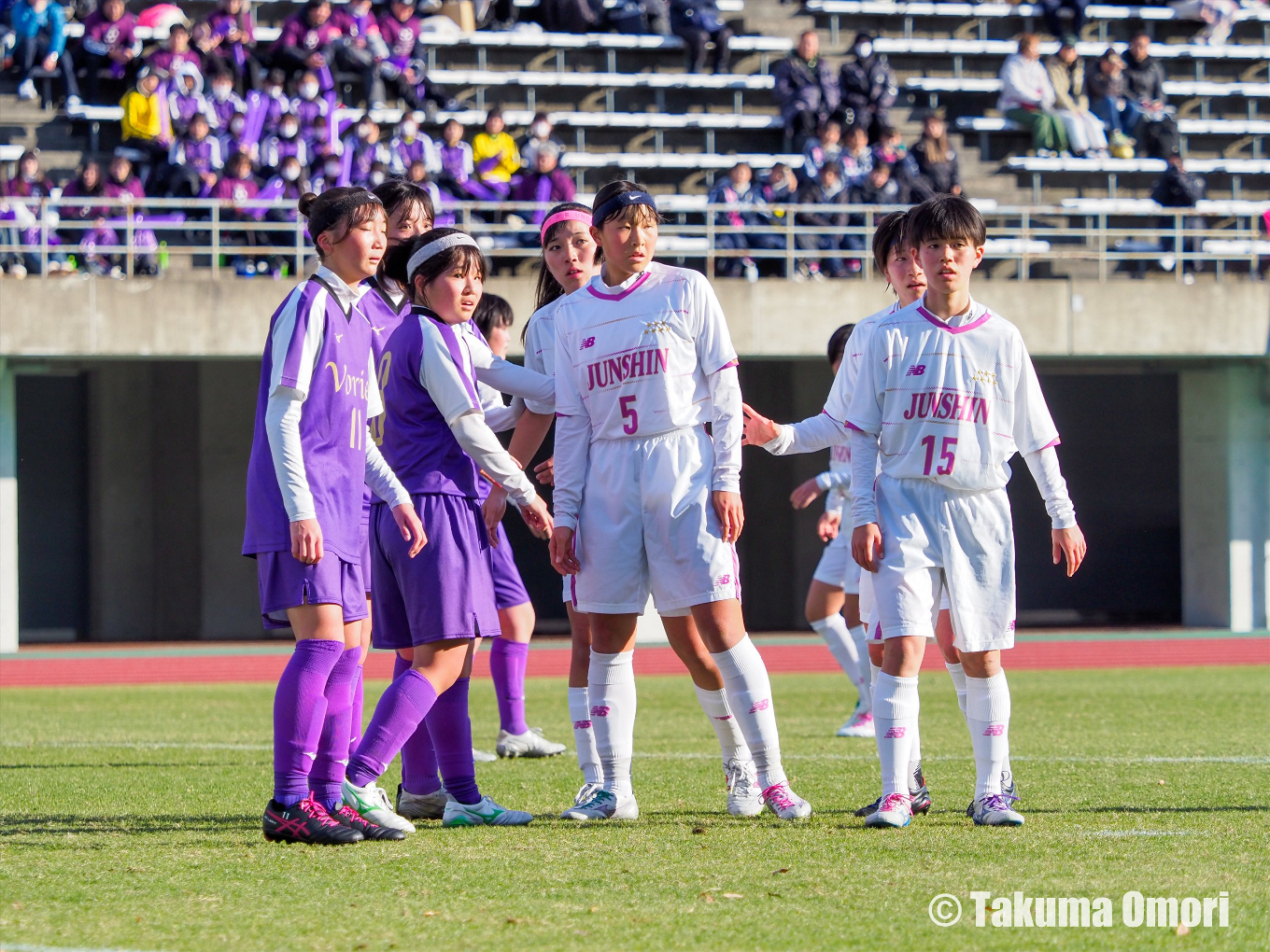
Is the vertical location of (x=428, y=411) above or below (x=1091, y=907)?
above

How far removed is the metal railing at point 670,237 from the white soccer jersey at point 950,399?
475 inches

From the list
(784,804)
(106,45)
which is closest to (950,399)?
(784,804)

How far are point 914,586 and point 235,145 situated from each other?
15112mm

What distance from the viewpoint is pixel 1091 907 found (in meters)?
3.97

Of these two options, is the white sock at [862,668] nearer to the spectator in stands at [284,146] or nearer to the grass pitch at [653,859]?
the grass pitch at [653,859]

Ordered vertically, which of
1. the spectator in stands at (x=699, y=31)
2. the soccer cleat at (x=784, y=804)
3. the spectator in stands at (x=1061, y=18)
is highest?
the spectator in stands at (x=1061, y=18)

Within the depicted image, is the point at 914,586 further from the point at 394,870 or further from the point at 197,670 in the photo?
the point at 197,670

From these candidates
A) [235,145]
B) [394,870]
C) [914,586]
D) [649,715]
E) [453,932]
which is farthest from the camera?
[235,145]

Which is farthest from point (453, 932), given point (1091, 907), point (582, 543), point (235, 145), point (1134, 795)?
point (235, 145)

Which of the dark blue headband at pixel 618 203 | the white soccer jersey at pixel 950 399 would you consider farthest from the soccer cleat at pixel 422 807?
the dark blue headband at pixel 618 203

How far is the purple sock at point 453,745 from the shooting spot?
5.62 meters

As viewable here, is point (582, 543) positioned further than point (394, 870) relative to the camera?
Yes

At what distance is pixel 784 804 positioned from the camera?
5.50m

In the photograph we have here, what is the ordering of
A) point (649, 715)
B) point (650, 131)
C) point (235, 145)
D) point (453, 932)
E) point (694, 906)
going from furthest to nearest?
point (650, 131) → point (235, 145) → point (649, 715) → point (694, 906) → point (453, 932)
